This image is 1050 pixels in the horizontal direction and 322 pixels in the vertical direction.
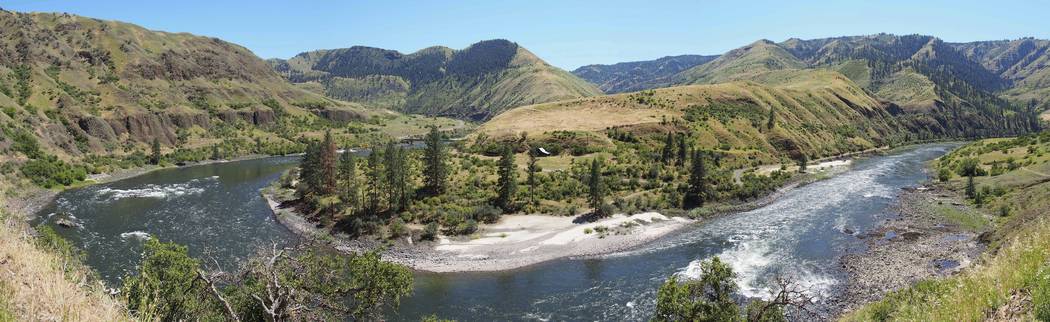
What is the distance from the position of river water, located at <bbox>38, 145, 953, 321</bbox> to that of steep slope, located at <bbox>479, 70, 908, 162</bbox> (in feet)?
101

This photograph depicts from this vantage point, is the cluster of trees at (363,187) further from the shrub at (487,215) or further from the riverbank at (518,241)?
the shrub at (487,215)

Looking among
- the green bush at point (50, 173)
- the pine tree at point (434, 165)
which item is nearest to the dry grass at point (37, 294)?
the pine tree at point (434, 165)

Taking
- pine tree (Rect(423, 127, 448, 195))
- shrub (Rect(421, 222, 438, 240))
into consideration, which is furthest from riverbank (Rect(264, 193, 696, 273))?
pine tree (Rect(423, 127, 448, 195))

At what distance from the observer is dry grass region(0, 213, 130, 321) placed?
807cm

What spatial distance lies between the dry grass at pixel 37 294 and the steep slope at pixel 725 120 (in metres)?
116

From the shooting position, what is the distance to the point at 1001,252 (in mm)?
14266

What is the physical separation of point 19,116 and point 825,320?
165 meters

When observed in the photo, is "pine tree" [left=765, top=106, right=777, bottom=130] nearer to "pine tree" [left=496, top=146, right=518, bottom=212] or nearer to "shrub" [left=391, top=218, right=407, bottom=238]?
"pine tree" [left=496, top=146, right=518, bottom=212]

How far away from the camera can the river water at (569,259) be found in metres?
44.8

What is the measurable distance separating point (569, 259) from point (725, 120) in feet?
323

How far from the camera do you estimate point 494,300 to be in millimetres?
45719

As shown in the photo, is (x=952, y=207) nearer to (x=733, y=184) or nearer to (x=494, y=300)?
(x=733, y=184)

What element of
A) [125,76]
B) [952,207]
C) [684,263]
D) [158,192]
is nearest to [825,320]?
[684,263]

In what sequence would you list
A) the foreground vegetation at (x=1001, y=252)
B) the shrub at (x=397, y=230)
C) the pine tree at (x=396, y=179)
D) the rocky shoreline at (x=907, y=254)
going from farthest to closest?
the pine tree at (x=396, y=179)
the shrub at (x=397, y=230)
the rocky shoreline at (x=907, y=254)
the foreground vegetation at (x=1001, y=252)
